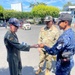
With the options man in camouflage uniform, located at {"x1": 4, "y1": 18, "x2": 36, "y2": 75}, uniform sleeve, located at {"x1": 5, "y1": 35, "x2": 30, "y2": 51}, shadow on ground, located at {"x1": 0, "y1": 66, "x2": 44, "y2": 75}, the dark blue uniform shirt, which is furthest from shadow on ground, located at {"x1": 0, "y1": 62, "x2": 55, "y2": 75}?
the dark blue uniform shirt

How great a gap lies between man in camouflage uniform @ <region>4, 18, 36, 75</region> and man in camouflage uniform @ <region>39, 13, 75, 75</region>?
0.65 metres

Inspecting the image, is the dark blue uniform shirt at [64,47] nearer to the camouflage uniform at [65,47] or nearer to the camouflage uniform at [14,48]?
the camouflage uniform at [65,47]

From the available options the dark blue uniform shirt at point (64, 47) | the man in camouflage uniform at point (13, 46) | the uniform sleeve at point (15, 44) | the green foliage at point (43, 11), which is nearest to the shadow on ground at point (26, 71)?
the man in camouflage uniform at point (13, 46)

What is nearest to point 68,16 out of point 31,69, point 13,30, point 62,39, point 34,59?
point 62,39

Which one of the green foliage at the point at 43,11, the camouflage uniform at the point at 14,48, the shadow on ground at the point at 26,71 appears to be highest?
the camouflage uniform at the point at 14,48

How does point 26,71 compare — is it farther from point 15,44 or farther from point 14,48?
point 15,44

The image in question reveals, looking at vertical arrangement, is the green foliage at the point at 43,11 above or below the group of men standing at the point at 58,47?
below

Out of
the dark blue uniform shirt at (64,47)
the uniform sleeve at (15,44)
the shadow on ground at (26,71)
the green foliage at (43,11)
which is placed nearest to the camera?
the dark blue uniform shirt at (64,47)

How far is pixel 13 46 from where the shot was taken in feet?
17.2

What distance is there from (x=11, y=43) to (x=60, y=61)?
1.06 metres

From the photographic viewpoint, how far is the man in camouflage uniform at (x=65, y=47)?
4.61 metres

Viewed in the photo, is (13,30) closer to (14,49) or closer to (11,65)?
(14,49)

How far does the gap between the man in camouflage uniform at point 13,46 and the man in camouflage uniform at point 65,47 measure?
0.65m

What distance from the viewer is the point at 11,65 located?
5.50 metres
